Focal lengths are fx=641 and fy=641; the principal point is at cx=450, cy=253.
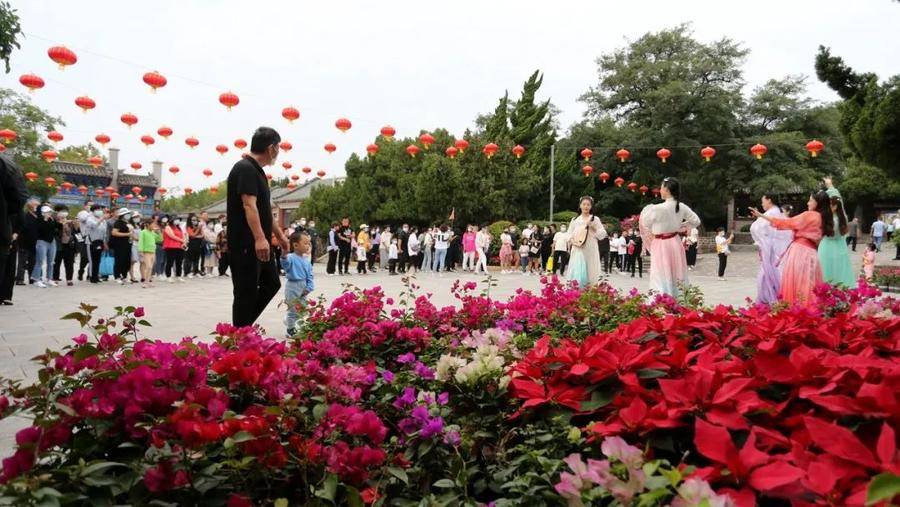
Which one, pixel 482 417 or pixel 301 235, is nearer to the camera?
pixel 482 417

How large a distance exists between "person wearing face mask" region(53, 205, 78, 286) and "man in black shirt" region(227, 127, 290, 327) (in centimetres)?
975

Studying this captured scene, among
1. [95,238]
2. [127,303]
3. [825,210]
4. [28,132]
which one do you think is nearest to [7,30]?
[127,303]

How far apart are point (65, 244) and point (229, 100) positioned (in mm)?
4512

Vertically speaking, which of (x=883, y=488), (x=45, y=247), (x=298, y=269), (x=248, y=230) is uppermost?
(x=45, y=247)

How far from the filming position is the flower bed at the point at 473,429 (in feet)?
3.88

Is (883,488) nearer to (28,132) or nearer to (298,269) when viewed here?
(298,269)

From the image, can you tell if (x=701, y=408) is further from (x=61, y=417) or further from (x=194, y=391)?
(x=61, y=417)

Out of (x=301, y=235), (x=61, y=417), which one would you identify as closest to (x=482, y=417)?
(x=61, y=417)

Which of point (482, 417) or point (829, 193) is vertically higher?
point (829, 193)

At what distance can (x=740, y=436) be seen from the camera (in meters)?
1.39

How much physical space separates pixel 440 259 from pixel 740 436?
710 inches

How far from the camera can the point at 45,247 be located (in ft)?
37.8

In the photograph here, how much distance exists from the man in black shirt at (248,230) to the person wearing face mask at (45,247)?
9067 mm

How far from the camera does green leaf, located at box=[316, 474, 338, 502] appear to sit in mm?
1288
